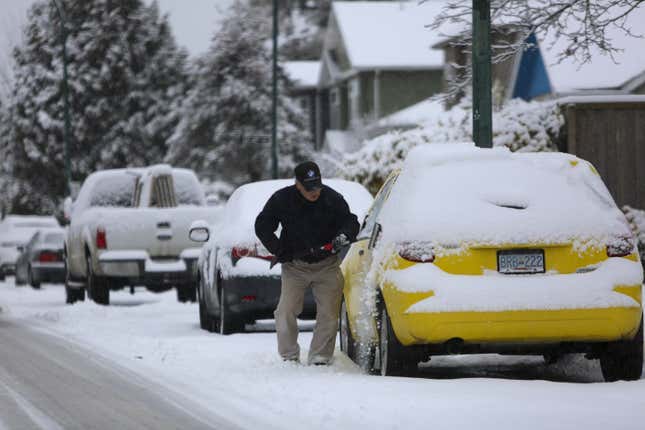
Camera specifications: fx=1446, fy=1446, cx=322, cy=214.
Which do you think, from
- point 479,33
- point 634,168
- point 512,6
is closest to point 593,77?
point 634,168

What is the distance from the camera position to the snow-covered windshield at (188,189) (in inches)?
911

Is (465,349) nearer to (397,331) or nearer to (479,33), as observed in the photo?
(397,331)

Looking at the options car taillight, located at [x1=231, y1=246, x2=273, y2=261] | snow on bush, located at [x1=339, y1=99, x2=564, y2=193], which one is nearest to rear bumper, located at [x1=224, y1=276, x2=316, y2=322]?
car taillight, located at [x1=231, y1=246, x2=273, y2=261]

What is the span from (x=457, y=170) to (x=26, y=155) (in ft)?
193

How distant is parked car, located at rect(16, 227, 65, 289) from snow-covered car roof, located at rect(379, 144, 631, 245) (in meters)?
21.3

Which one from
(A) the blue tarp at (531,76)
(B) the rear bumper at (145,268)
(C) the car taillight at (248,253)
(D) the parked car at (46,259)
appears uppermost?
(A) the blue tarp at (531,76)

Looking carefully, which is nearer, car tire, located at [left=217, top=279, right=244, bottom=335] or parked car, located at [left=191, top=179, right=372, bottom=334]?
parked car, located at [left=191, top=179, right=372, bottom=334]

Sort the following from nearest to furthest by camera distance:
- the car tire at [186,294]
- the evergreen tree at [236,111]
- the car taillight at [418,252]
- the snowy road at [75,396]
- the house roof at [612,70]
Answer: the snowy road at [75,396] → the car taillight at [418,252] → the car tire at [186,294] → the house roof at [612,70] → the evergreen tree at [236,111]


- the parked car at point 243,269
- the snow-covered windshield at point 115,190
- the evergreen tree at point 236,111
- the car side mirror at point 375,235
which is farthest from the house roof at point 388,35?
the car side mirror at point 375,235

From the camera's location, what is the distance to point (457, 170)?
1009 centimetres

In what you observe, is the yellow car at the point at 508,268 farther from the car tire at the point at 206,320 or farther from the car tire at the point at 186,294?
the car tire at the point at 186,294

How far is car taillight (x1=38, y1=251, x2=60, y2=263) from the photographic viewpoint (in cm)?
3112

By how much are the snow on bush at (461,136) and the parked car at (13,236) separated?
638 inches

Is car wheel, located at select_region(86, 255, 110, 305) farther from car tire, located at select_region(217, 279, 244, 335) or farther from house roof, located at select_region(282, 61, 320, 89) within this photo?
house roof, located at select_region(282, 61, 320, 89)
